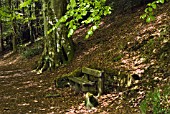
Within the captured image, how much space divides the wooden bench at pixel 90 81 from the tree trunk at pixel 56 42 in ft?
14.4

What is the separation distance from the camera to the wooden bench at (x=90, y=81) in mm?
8680

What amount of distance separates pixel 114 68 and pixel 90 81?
1.37 metres

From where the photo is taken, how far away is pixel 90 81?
9242 mm

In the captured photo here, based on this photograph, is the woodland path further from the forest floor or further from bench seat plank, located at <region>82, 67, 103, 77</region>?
bench seat plank, located at <region>82, 67, 103, 77</region>

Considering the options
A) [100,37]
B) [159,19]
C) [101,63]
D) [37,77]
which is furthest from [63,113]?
[100,37]

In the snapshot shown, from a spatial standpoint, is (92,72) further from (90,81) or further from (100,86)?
(100,86)

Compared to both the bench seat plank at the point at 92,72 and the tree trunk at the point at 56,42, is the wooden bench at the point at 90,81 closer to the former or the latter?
the bench seat plank at the point at 92,72

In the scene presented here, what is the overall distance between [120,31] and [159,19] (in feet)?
8.95

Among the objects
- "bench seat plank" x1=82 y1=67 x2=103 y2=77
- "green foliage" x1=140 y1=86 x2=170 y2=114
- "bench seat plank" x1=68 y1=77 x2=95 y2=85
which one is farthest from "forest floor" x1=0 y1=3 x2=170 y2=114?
"bench seat plank" x1=68 y1=77 x2=95 y2=85

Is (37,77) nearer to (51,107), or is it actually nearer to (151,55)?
(51,107)

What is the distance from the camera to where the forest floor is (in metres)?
7.96

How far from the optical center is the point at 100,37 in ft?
52.5

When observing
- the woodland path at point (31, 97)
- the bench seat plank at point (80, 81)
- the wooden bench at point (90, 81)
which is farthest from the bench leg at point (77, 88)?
the woodland path at point (31, 97)

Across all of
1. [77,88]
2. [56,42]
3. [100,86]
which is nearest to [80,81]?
[77,88]
